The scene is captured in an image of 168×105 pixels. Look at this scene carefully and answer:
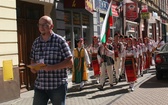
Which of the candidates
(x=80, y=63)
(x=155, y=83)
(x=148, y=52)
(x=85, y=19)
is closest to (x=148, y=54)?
(x=148, y=52)

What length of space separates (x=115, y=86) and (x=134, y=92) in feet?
5.03

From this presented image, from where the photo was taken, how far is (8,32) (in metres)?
9.38

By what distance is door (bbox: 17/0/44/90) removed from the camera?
1085 centimetres

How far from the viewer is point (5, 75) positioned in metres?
8.97

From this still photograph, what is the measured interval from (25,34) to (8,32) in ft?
5.85

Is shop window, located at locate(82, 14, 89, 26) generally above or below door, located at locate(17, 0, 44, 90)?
above

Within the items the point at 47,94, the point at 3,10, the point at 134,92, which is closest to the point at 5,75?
the point at 3,10

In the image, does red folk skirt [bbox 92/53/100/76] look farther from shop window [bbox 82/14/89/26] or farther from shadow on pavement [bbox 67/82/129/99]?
shop window [bbox 82/14/89/26]

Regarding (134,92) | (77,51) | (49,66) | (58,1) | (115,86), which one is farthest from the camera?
(58,1)

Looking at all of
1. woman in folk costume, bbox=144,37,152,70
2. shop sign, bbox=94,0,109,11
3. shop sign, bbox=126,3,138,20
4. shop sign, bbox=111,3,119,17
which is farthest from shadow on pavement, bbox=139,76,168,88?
shop sign, bbox=126,3,138,20

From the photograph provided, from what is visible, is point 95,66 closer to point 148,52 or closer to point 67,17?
point 67,17

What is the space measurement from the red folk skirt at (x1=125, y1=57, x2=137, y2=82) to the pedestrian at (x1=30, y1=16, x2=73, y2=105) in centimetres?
621

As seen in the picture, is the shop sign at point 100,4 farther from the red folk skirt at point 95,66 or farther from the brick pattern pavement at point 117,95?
the brick pattern pavement at point 117,95

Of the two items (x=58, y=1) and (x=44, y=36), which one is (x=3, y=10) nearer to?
(x=58, y=1)
